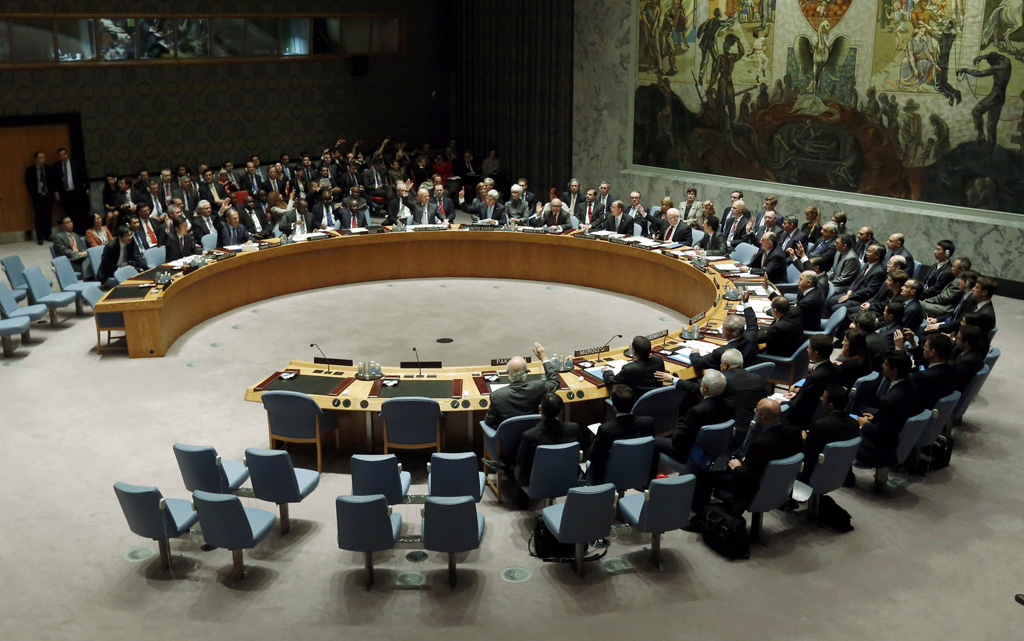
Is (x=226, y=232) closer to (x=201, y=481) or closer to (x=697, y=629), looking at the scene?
(x=201, y=481)

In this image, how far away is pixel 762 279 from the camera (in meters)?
11.1

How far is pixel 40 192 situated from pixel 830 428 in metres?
14.5

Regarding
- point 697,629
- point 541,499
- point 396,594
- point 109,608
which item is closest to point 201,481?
point 109,608

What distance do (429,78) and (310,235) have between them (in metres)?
9.13

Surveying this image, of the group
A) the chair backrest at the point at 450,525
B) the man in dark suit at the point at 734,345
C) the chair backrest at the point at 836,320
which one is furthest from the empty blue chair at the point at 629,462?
the chair backrest at the point at 836,320

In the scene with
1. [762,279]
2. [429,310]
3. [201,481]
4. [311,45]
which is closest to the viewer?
[201,481]

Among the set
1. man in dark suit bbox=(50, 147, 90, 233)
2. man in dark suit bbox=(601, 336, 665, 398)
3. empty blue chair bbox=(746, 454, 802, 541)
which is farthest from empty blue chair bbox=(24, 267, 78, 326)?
empty blue chair bbox=(746, 454, 802, 541)

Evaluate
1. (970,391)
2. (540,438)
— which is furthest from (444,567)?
(970,391)

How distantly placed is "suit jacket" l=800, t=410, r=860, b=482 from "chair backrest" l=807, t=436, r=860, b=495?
0.05 m

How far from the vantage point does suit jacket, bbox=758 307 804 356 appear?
8.89 m

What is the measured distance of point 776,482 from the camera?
6.43 meters

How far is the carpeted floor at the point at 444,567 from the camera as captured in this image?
5.78 meters

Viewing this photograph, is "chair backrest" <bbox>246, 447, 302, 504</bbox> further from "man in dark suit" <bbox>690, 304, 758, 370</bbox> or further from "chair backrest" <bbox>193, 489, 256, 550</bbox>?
"man in dark suit" <bbox>690, 304, 758, 370</bbox>

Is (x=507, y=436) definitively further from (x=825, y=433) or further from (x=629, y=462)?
(x=825, y=433)
